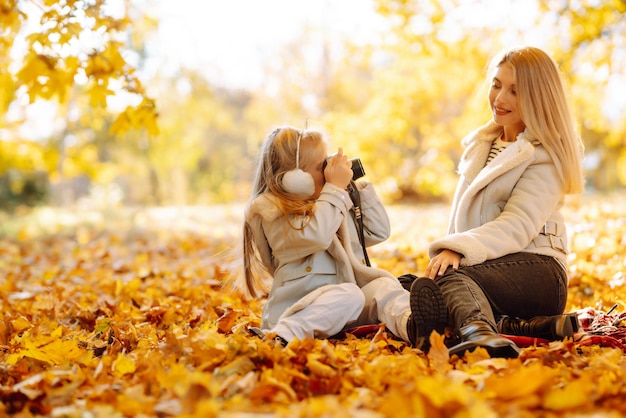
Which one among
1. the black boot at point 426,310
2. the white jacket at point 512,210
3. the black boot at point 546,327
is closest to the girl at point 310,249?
the black boot at point 426,310

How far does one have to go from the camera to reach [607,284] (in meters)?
3.82

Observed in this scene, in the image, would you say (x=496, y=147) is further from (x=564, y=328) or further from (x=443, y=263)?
(x=564, y=328)

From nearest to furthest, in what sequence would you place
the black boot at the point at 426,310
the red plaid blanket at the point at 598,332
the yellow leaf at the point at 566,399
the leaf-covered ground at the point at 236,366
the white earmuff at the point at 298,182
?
the yellow leaf at the point at 566,399, the leaf-covered ground at the point at 236,366, the black boot at the point at 426,310, the red plaid blanket at the point at 598,332, the white earmuff at the point at 298,182

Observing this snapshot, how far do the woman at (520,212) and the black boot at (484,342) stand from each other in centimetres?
20

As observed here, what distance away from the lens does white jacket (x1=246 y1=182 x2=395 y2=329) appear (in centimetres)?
266

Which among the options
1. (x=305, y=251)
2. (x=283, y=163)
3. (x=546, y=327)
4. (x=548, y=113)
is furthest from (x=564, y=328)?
(x=283, y=163)

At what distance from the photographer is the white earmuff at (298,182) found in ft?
9.06

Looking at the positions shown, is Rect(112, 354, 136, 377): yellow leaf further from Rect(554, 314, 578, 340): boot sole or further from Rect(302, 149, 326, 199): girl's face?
Rect(554, 314, 578, 340): boot sole

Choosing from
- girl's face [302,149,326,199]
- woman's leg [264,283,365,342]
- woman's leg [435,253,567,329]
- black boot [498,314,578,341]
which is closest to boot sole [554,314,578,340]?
black boot [498,314,578,341]

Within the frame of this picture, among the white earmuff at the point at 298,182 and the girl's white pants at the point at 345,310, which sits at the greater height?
the white earmuff at the point at 298,182

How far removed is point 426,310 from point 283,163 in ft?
3.00

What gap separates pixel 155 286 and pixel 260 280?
1.62m

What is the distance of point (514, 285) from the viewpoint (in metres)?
2.69

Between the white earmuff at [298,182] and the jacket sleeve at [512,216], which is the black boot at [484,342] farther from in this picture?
the white earmuff at [298,182]
